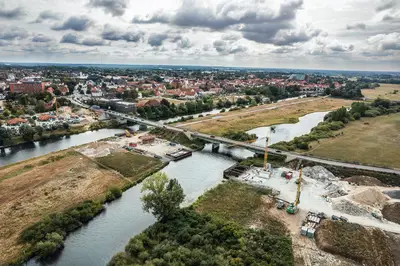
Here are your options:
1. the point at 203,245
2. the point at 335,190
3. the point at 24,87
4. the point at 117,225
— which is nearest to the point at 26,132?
the point at 117,225

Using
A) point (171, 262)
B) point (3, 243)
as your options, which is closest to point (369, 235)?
point (171, 262)

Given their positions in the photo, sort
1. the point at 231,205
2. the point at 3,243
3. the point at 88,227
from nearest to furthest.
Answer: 1. the point at 3,243
2. the point at 88,227
3. the point at 231,205

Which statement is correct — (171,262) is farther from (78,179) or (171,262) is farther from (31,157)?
(31,157)

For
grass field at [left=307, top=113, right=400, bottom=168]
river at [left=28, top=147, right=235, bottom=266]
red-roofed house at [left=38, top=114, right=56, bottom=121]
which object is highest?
red-roofed house at [left=38, top=114, right=56, bottom=121]

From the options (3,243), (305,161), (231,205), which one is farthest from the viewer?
(305,161)

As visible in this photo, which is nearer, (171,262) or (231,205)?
(171,262)

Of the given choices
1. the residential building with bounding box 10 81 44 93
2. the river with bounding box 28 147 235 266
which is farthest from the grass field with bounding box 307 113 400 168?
the residential building with bounding box 10 81 44 93

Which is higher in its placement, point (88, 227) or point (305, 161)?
point (305, 161)

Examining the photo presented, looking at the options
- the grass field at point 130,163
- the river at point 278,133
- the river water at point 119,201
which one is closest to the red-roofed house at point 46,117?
the river water at point 119,201

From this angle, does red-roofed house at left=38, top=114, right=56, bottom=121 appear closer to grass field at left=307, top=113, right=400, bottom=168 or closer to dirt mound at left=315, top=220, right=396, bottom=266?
grass field at left=307, top=113, right=400, bottom=168
